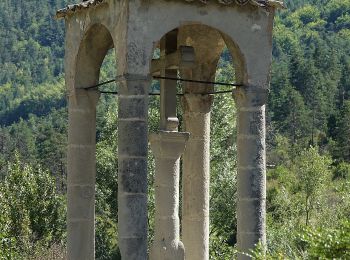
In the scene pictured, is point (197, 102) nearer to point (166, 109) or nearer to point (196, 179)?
point (166, 109)

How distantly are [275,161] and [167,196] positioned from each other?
71901 mm

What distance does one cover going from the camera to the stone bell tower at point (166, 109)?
54.2ft

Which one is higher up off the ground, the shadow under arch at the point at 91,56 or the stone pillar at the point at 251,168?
the shadow under arch at the point at 91,56

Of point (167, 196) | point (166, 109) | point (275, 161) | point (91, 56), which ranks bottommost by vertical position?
point (275, 161)

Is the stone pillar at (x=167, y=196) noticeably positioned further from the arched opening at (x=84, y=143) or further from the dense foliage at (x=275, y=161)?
the dense foliage at (x=275, y=161)

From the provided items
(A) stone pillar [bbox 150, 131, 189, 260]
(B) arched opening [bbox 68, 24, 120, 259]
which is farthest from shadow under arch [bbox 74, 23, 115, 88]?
(A) stone pillar [bbox 150, 131, 189, 260]

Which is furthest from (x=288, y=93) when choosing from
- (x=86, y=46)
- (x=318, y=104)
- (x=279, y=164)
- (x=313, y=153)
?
(x=86, y=46)

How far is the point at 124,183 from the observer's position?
54.0 feet

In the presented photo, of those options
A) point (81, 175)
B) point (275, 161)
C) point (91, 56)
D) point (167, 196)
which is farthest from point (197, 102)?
point (275, 161)

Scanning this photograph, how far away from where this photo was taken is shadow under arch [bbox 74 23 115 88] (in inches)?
742

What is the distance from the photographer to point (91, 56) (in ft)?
62.5

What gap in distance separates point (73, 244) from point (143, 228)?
250 centimetres

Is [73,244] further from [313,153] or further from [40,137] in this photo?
[40,137]

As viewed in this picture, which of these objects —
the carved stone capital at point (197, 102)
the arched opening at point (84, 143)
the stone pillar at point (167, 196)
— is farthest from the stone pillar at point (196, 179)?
the arched opening at point (84, 143)
